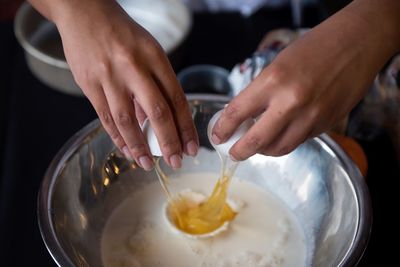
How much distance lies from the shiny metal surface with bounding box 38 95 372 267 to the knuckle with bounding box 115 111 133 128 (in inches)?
6.8

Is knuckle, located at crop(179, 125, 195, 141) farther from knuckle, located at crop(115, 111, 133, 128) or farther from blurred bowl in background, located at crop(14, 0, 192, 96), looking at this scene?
blurred bowl in background, located at crop(14, 0, 192, 96)

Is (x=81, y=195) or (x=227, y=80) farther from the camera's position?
(x=227, y=80)

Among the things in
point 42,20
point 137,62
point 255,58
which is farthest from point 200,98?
point 42,20

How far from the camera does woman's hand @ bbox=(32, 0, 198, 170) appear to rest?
1.70 feet

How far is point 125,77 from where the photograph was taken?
52cm

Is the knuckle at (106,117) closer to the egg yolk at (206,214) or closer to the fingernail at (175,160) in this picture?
the fingernail at (175,160)

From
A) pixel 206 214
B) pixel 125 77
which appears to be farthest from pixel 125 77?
pixel 206 214

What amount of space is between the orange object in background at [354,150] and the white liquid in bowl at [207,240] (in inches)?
5.0

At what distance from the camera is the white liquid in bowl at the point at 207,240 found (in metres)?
0.70

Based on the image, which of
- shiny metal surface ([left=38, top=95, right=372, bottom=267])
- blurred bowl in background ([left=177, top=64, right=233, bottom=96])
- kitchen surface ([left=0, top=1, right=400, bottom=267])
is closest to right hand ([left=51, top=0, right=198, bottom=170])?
shiny metal surface ([left=38, top=95, right=372, bottom=267])

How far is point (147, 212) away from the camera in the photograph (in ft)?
2.51

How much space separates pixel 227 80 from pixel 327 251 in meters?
0.40

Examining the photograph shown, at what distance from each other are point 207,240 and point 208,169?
0.47 feet

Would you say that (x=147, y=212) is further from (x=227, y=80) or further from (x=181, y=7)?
(x=181, y=7)
